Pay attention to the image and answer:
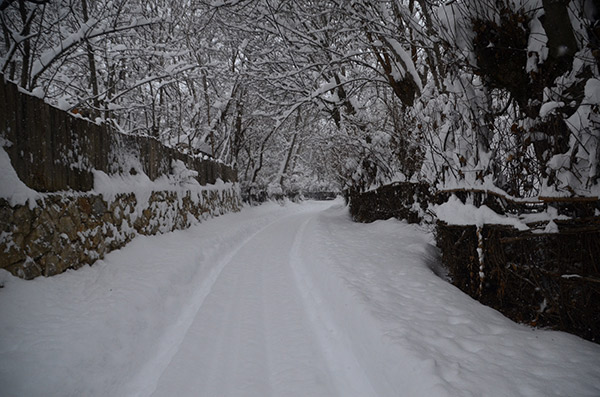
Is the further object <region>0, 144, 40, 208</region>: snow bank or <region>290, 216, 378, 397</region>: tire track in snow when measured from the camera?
<region>0, 144, 40, 208</region>: snow bank

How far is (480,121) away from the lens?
11.2ft

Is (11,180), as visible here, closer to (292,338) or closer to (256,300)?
(256,300)

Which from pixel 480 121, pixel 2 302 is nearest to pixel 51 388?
pixel 2 302

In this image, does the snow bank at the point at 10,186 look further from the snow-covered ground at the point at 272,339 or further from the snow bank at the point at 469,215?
the snow bank at the point at 469,215

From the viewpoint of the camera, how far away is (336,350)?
109 inches

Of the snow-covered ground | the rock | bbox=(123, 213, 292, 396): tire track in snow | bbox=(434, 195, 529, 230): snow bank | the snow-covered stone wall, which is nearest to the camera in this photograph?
the snow-covered ground

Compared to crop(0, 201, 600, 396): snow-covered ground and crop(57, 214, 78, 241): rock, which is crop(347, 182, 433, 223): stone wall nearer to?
crop(0, 201, 600, 396): snow-covered ground

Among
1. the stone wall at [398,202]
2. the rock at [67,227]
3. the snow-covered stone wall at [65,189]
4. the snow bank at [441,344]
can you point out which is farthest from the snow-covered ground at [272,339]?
the stone wall at [398,202]

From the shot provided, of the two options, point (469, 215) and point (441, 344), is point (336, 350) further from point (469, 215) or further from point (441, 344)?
point (469, 215)

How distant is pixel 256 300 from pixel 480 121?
12.0ft

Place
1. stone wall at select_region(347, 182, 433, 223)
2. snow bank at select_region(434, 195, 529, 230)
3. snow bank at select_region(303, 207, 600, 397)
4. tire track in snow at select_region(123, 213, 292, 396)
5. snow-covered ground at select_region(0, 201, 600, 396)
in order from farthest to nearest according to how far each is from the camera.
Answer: stone wall at select_region(347, 182, 433, 223) → snow bank at select_region(434, 195, 529, 230) → tire track in snow at select_region(123, 213, 292, 396) → snow-covered ground at select_region(0, 201, 600, 396) → snow bank at select_region(303, 207, 600, 397)

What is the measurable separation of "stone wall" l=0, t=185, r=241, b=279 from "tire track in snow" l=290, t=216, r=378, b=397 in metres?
3.20

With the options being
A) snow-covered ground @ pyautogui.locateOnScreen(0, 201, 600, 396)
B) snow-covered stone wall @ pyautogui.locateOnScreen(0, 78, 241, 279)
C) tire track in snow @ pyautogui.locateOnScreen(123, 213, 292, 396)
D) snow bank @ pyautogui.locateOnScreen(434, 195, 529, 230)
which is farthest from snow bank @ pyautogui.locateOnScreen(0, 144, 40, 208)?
snow bank @ pyautogui.locateOnScreen(434, 195, 529, 230)

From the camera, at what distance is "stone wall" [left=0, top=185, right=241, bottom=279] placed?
3080 mm
